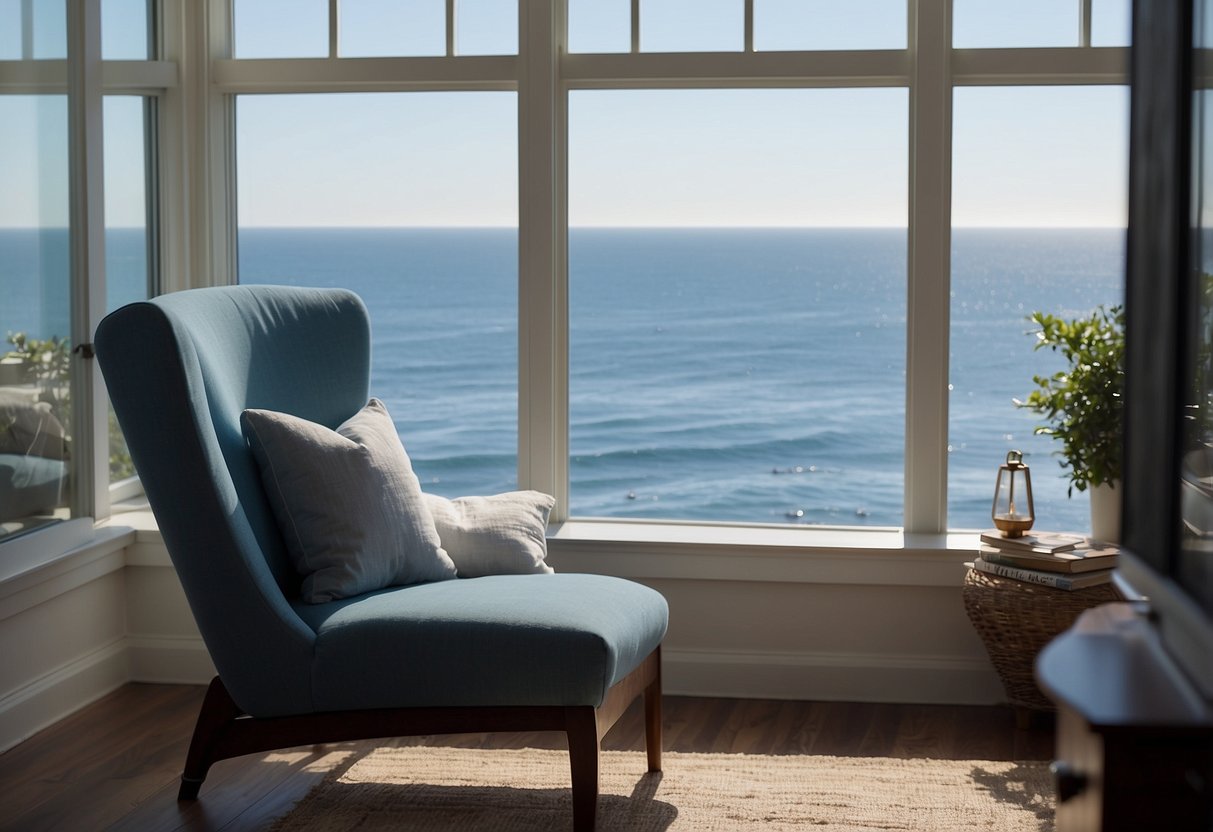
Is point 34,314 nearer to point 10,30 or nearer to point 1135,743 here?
point 10,30

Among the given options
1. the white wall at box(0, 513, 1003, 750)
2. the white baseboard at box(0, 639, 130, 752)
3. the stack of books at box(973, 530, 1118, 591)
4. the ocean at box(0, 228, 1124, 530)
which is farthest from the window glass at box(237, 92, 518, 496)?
the stack of books at box(973, 530, 1118, 591)

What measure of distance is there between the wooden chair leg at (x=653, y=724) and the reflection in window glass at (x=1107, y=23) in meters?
2.10

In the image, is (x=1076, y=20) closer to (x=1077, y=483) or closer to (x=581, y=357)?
(x=1077, y=483)

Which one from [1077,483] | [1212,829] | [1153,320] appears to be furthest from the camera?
[1077,483]

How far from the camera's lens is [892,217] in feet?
12.2

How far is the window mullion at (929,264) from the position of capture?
3520mm

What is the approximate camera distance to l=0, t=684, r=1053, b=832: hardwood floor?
9.05 feet

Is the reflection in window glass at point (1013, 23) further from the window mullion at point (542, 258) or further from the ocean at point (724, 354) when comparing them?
the window mullion at point (542, 258)

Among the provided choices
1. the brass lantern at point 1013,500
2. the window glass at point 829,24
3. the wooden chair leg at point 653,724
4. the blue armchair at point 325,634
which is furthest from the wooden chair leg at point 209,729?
the window glass at point 829,24

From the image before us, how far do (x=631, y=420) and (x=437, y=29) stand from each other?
149cm

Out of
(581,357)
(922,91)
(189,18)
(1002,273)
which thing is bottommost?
→ (581,357)

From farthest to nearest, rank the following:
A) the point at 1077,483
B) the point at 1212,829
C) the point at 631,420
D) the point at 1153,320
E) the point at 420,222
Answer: the point at 631,420 → the point at 420,222 → the point at 1077,483 → the point at 1153,320 → the point at 1212,829

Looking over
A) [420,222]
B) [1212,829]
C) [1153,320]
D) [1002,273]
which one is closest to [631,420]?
[420,222]

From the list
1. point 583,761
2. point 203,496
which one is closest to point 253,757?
point 203,496
